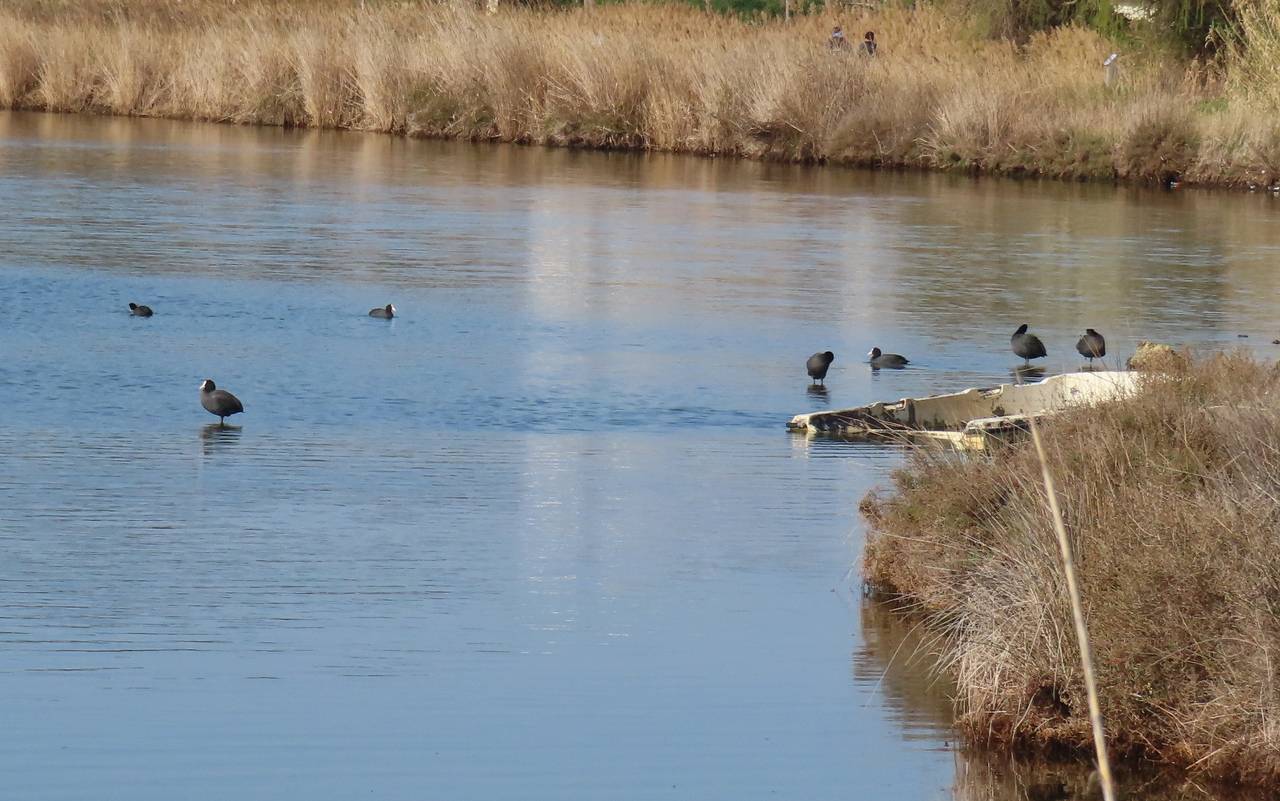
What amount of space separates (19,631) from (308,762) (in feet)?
6.34

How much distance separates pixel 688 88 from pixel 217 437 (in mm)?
26125

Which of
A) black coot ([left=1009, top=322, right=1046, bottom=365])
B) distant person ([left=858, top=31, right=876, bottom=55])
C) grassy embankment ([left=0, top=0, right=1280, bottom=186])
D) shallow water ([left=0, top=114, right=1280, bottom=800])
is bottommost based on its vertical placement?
shallow water ([left=0, top=114, right=1280, bottom=800])

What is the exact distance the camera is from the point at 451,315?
64.3 ft

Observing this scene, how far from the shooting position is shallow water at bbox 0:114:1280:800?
8.04 meters

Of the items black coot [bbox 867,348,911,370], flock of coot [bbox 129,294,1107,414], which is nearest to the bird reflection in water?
flock of coot [bbox 129,294,1107,414]

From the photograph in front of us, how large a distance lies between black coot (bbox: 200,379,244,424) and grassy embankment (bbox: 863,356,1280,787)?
5.81 m

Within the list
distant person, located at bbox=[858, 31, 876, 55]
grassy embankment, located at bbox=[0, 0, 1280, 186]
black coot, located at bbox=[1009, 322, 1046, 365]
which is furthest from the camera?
distant person, located at bbox=[858, 31, 876, 55]

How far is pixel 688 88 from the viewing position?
38656 mm

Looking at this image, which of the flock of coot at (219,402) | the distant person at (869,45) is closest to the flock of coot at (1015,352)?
the flock of coot at (219,402)

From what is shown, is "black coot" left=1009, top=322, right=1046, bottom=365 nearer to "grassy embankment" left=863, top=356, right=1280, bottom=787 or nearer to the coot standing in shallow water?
the coot standing in shallow water

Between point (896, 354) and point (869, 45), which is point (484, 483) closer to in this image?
point (896, 354)

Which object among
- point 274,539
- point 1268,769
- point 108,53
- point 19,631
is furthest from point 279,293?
point 108,53

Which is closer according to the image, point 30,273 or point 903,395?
point 903,395

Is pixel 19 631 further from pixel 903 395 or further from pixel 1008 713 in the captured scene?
pixel 903 395
